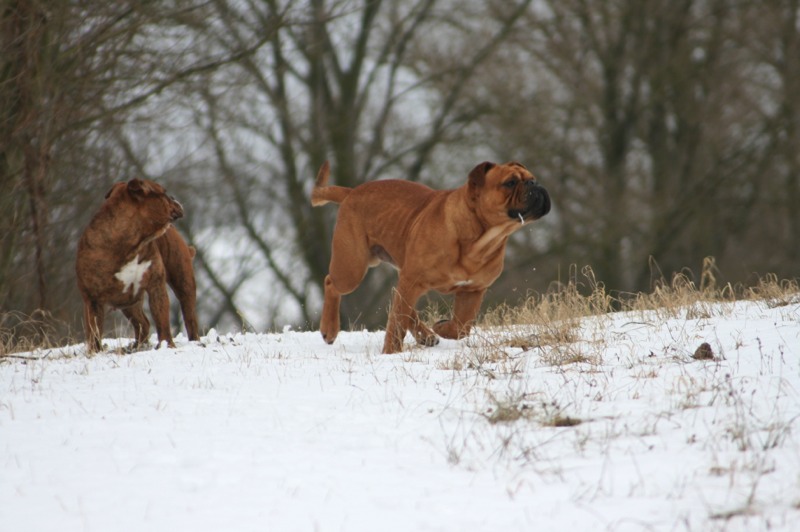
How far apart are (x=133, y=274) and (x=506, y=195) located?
3189 millimetres

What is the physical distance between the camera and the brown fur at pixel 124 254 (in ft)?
25.5

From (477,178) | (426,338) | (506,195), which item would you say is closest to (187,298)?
(426,338)

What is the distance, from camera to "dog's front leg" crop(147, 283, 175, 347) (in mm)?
8133

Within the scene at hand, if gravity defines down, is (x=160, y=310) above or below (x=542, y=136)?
below

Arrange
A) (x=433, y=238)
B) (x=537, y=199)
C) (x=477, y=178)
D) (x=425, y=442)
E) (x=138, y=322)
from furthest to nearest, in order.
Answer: (x=138, y=322) < (x=433, y=238) < (x=477, y=178) < (x=537, y=199) < (x=425, y=442)

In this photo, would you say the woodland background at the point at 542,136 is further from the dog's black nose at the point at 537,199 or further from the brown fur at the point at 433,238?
the dog's black nose at the point at 537,199

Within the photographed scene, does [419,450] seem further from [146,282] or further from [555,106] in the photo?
[555,106]

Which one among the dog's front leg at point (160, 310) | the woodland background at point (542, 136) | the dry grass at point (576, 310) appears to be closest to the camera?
the dry grass at point (576, 310)

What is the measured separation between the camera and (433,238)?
7.47m

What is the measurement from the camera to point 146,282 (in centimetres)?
805

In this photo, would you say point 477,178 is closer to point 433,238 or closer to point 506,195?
point 506,195

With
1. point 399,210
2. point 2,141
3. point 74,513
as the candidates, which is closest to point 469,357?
point 399,210

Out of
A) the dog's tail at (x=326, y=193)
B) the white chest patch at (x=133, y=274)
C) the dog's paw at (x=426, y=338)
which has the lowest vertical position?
the dog's paw at (x=426, y=338)

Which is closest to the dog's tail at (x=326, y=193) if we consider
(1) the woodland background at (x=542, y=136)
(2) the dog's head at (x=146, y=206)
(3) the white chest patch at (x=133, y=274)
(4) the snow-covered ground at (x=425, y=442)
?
(2) the dog's head at (x=146, y=206)
